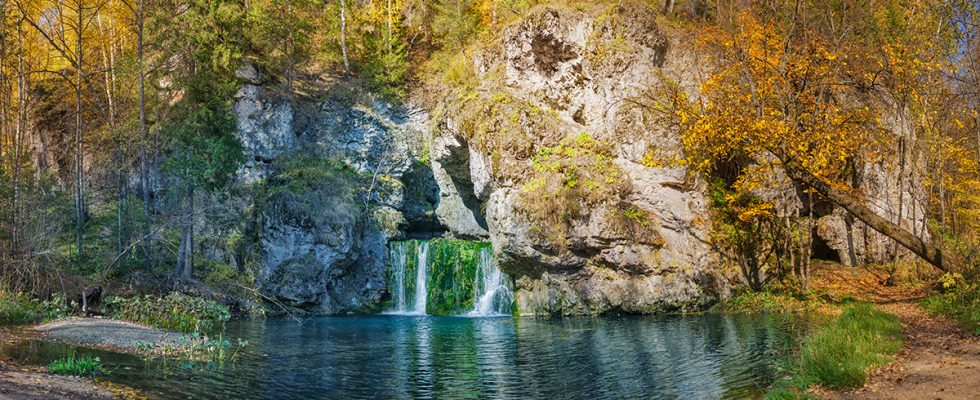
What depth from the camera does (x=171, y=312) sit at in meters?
17.1

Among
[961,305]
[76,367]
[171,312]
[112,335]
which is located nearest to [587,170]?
[961,305]

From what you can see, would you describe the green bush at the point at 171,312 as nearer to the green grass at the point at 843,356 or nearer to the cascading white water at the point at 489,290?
the cascading white water at the point at 489,290

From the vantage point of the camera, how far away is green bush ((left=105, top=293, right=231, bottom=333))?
54.2ft

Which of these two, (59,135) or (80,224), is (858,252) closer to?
(80,224)

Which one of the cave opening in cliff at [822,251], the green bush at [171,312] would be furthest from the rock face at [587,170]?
the green bush at [171,312]

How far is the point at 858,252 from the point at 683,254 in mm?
7140

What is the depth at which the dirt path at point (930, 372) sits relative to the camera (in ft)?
22.3

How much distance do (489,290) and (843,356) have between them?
16065 millimetres

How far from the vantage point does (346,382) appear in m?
10.5

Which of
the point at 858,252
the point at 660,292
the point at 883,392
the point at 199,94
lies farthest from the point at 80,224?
the point at 858,252

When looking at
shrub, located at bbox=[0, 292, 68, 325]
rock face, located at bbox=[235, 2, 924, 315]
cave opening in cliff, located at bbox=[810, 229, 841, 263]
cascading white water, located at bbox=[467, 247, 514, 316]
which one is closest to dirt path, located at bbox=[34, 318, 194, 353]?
shrub, located at bbox=[0, 292, 68, 325]

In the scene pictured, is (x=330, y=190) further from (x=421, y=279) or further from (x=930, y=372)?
(x=930, y=372)

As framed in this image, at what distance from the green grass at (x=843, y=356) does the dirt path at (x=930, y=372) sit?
17 cm

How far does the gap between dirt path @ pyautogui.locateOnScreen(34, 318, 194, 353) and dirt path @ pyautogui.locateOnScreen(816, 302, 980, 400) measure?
12.4 metres
